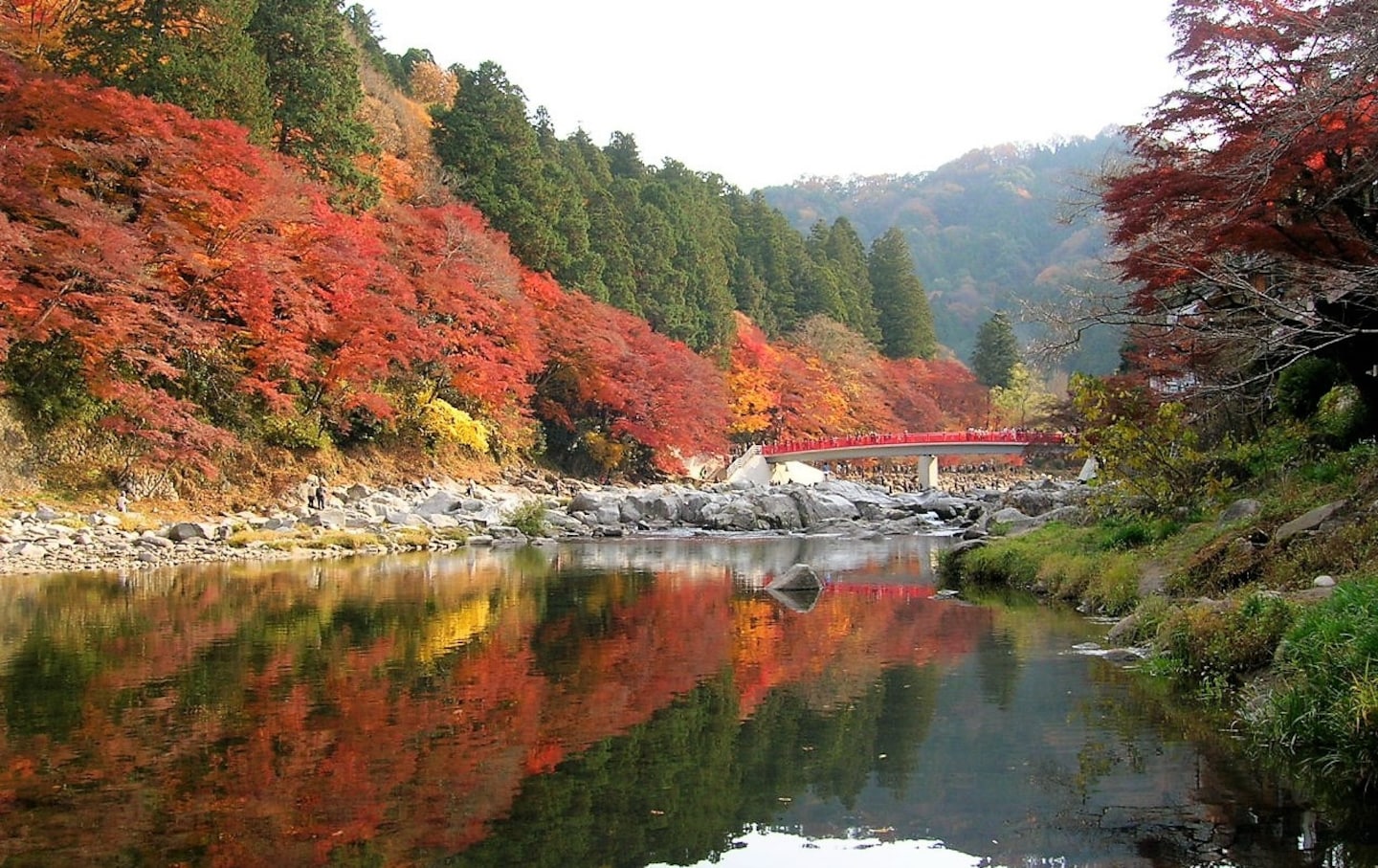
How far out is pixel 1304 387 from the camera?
52.6 feet

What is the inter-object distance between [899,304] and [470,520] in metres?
49.1

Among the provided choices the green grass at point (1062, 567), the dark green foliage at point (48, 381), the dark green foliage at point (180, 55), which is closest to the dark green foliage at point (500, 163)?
the dark green foliage at point (180, 55)

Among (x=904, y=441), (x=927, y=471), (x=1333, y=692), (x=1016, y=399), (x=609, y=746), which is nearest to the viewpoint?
(x=1333, y=692)

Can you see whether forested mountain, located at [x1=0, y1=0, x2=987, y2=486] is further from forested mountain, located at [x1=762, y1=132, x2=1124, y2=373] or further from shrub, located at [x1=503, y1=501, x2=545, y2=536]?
forested mountain, located at [x1=762, y1=132, x2=1124, y2=373]

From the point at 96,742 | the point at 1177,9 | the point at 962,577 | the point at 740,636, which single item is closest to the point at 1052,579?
the point at 962,577

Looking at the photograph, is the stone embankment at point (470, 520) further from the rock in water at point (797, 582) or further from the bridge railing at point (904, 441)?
the rock in water at point (797, 582)

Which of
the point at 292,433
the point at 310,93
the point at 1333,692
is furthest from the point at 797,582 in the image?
the point at 310,93

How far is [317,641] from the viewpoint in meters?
11.8

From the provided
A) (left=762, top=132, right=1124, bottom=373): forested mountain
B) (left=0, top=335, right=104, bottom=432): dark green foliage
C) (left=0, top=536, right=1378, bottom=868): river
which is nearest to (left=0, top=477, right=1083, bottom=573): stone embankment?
(left=0, top=335, right=104, bottom=432): dark green foliage

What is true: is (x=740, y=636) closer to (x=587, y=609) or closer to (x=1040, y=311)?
(x=587, y=609)

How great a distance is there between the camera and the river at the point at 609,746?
18.5 ft

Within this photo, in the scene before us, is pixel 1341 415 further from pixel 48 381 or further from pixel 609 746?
pixel 48 381

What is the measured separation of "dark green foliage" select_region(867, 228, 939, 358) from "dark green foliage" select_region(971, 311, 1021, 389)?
3551 mm

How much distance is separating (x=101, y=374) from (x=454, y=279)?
39.3 feet
